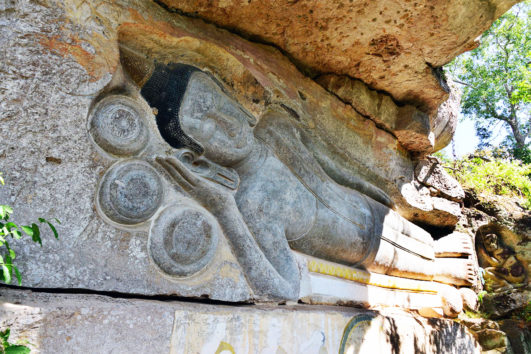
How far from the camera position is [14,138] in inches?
74.2

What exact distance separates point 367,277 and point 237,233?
57.7 inches

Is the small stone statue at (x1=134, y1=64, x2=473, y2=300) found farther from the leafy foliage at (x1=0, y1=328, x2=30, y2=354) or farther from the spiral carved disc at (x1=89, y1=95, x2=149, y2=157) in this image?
the leafy foliage at (x1=0, y1=328, x2=30, y2=354)

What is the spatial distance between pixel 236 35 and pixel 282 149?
83 centimetres

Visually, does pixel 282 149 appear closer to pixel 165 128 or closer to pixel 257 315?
pixel 165 128

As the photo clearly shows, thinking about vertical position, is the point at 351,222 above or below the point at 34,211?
above

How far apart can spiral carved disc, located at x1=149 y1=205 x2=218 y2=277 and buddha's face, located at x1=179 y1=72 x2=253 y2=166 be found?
43cm

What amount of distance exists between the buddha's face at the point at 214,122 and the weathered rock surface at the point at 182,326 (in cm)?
92

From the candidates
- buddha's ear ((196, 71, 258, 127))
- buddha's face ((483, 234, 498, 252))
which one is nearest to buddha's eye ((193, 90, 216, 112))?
buddha's ear ((196, 71, 258, 127))

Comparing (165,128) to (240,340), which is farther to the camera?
(165,128)

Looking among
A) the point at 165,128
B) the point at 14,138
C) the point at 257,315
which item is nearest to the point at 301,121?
the point at 165,128

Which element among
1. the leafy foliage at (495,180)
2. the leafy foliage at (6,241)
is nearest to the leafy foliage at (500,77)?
the leafy foliage at (495,180)

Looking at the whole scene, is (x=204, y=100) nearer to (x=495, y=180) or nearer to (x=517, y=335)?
(x=517, y=335)

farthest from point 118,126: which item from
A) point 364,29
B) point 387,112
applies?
point 387,112

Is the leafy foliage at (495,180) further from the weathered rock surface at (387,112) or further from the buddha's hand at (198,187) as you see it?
the buddha's hand at (198,187)
